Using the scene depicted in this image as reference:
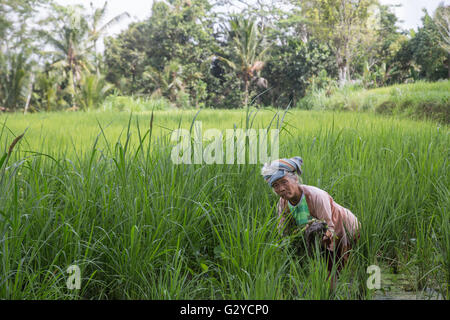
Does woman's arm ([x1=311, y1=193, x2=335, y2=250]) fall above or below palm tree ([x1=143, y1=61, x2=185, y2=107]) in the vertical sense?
below

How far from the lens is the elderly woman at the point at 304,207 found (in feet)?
3.39

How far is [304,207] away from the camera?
1123 millimetres

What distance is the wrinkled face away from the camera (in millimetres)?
1035

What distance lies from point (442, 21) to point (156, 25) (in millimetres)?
5158

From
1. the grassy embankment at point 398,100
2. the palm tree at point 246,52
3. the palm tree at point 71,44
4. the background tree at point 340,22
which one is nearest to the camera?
the grassy embankment at point 398,100

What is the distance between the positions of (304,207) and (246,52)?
18.7 feet

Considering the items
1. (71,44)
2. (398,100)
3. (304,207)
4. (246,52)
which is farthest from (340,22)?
(71,44)

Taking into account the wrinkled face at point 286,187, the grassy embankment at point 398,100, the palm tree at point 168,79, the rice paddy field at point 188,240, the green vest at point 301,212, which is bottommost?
the rice paddy field at point 188,240

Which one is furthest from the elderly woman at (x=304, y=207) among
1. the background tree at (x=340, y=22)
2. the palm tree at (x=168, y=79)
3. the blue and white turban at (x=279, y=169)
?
the palm tree at (x=168, y=79)

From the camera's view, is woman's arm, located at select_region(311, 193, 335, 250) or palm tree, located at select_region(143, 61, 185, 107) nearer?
woman's arm, located at select_region(311, 193, 335, 250)

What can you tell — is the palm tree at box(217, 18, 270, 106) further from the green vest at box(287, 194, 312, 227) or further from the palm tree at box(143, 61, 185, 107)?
the green vest at box(287, 194, 312, 227)

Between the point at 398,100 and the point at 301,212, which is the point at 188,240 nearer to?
the point at 301,212

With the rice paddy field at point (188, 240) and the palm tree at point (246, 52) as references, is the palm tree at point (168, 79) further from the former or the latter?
the rice paddy field at point (188, 240)

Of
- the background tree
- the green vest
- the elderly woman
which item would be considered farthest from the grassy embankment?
the green vest
